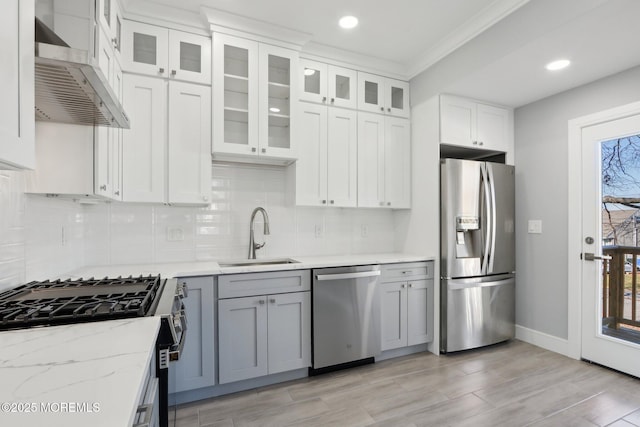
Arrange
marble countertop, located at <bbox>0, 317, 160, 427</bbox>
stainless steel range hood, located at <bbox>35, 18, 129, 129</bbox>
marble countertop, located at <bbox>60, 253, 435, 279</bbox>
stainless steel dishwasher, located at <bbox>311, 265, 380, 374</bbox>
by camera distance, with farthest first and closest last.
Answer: stainless steel dishwasher, located at <bbox>311, 265, 380, 374</bbox>, marble countertop, located at <bbox>60, 253, 435, 279</bbox>, stainless steel range hood, located at <bbox>35, 18, 129, 129</bbox>, marble countertop, located at <bbox>0, 317, 160, 427</bbox>

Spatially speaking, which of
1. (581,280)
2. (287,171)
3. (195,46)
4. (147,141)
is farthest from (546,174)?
(147,141)

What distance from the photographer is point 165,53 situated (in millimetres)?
2324

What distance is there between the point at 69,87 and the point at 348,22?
2.00m

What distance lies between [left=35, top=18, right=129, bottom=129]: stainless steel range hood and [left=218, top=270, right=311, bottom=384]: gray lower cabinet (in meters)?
1.21

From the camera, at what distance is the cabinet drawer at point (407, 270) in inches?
109

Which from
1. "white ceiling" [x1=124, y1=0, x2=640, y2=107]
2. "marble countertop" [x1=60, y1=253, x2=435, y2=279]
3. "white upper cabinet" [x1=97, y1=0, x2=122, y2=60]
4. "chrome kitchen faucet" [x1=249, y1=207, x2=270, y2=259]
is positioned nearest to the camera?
"white upper cabinet" [x1=97, y1=0, x2=122, y2=60]

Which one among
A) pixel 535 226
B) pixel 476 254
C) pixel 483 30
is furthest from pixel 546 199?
pixel 483 30

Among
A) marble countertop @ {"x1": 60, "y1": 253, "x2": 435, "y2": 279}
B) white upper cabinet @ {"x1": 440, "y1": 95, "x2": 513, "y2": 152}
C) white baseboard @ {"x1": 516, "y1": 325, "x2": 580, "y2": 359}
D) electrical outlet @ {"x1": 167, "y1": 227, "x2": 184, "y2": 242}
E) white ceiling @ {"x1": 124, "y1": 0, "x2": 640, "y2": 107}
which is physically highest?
white ceiling @ {"x1": 124, "y1": 0, "x2": 640, "y2": 107}

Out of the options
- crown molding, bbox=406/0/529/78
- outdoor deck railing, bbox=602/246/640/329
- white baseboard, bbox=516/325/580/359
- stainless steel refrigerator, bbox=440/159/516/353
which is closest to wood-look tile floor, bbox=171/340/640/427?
Result: white baseboard, bbox=516/325/580/359

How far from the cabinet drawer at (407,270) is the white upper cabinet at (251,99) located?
130cm

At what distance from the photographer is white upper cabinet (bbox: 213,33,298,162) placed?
95.4 inches

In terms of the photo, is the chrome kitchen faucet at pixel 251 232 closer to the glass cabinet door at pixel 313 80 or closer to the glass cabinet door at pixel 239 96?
the glass cabinet door at pixel 239 96

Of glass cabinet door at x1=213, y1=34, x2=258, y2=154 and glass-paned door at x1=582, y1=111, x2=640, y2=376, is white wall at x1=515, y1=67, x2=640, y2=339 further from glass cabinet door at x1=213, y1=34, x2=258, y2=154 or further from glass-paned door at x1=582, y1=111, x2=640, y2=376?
glass cabinet door at x1=213, y1=34, x2=258, y2=154

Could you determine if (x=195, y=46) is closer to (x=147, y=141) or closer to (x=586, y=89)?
(x=147, y=141)
